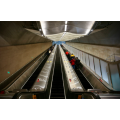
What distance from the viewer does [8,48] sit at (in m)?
4.40

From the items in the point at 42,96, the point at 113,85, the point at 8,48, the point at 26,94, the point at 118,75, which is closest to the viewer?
the point at 26,94

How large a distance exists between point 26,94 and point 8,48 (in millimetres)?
3357

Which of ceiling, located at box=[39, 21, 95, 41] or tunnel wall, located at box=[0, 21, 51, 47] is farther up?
ceiling, located at box=[39, 21, 95, 41]

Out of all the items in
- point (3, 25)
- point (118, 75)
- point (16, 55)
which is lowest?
point (118, 75)

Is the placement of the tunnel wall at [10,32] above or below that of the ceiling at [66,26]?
below

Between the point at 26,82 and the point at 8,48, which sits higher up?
the point at 8,48

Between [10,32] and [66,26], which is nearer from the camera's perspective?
[10,32]

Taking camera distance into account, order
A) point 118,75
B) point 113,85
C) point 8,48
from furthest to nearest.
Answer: point 8,48 → point 113,85 → point 118,75

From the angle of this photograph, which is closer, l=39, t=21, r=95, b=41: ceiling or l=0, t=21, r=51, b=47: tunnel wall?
l=0, t=21, r=51, b=47: tunnel wall

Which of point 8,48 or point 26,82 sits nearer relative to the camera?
point 8,48

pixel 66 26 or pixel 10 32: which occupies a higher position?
pixel 66 26

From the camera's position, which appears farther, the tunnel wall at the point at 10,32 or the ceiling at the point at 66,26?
the ceiling at the point at 66,26
